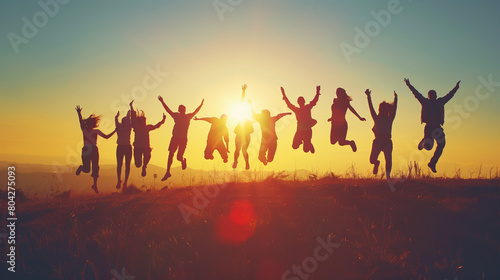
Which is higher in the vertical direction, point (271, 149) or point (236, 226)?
point (271, 149)

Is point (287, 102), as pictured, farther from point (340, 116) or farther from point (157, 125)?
point (157, 125)

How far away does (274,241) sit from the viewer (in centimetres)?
657

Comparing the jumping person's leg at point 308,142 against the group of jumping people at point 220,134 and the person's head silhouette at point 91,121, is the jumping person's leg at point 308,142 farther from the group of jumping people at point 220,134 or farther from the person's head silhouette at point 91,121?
the person's head silhouette at point 91,121

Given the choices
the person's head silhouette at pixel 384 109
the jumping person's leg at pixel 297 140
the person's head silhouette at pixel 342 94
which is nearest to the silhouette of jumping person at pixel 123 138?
the jumping person's leg at pixel 297 140

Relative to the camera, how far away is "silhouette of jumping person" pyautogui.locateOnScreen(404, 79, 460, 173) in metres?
14.2

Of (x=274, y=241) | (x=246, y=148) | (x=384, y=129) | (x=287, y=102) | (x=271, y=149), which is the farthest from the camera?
(x=271, y=149)

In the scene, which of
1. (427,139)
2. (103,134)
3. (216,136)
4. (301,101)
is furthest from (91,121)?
(427,139)

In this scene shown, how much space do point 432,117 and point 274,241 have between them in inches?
409

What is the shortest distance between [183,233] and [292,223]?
2283mm

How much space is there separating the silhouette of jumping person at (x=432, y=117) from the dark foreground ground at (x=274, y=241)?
12.4ft

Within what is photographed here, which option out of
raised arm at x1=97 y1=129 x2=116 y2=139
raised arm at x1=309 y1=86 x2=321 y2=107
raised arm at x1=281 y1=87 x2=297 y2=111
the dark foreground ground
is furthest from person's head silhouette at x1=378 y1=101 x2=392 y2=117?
raised arm at x1=97 y1=129 x2=116 y2=139

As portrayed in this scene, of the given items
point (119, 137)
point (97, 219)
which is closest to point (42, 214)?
point (97, 219)

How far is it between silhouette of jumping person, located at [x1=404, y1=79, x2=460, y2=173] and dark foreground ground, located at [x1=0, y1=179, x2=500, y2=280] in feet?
12.4

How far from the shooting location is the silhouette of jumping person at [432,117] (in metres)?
14.2
